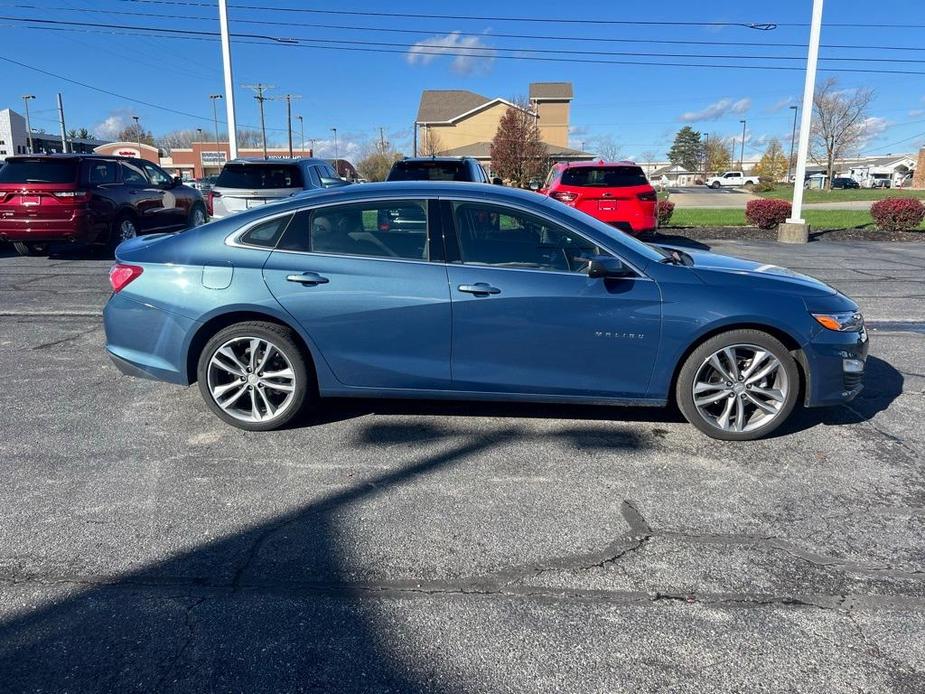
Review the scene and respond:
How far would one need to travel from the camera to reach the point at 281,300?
14.3ft

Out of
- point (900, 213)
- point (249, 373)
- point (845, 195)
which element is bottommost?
point (249, 373)

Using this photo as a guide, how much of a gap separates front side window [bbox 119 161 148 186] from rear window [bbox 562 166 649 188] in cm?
795

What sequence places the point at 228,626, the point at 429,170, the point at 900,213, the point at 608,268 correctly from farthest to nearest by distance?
1. the point at 900,213
2. the point at 429,170
3. the point at 608,268
4. the point at 228,626

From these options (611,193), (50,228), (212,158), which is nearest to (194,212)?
(50,228)

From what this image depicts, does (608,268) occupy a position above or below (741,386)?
above

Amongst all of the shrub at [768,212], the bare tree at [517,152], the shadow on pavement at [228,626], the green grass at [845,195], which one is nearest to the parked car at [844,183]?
the green grass at [845,195]

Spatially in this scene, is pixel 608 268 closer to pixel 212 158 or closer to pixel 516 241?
pixel 516 241

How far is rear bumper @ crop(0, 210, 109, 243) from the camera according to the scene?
1122 centimetres

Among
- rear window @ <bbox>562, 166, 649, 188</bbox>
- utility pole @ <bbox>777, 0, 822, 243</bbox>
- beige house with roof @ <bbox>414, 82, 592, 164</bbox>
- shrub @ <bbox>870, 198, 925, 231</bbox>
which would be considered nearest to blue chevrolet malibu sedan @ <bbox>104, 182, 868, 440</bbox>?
rear window @ <bbox>562, 166, 649, 188</bbox>

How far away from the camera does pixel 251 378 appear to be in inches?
176

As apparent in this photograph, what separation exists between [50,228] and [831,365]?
459 inches

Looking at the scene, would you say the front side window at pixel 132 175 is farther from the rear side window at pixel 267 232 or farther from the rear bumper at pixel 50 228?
the rear side window at pixel 267 232

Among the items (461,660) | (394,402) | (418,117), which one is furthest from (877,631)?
(418,117)

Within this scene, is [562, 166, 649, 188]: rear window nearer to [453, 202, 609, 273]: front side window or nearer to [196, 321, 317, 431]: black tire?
[453, 202, 609, 273]: front side window
